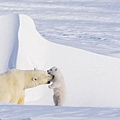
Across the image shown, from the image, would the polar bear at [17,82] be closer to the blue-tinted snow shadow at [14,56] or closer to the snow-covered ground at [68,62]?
the snow-covered ground at [68,62]

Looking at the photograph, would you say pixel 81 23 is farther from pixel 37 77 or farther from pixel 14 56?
pixel 37 77

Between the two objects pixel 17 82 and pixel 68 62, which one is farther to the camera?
pixel 68 62

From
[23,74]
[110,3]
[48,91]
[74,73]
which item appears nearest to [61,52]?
[74,73]

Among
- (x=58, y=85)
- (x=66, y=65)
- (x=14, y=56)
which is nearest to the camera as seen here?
(x=58, y=85)

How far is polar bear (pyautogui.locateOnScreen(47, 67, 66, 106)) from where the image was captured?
19.1 ft

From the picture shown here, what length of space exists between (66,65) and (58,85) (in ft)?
7.52

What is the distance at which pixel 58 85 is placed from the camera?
5863mm

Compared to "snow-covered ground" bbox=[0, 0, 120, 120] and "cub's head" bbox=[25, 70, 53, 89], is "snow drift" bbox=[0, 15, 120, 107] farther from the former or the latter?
"cub's head" bbox=[25, 70, 53, 89]

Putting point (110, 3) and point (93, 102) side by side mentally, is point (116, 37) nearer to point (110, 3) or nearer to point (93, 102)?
point (93, 102)

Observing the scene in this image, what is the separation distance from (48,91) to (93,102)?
2.72 ft

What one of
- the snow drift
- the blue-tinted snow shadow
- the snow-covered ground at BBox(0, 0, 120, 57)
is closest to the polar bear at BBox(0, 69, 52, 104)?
the snow drift

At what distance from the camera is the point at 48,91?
7297 millimetres

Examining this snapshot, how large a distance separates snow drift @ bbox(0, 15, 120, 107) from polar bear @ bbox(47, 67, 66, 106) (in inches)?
22.7

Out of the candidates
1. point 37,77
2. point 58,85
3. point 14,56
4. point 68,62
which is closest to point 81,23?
point 68,62
